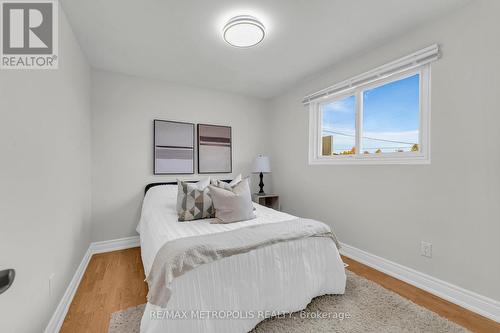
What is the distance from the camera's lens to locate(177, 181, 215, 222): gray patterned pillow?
2115mm

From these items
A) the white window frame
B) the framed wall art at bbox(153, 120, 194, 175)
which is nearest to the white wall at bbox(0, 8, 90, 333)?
the framed wall art at bbox(153, 120, 194, 175)

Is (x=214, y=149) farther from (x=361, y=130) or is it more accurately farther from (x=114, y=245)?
(x=361, y=130)

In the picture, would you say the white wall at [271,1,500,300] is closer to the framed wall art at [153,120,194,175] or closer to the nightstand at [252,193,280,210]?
the nightstand at [252,193,280,210]

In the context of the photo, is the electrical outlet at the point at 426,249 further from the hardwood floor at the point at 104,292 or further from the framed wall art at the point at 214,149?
the framed wall art at the point at 214,149

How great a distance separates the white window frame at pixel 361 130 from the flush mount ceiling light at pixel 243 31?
4.53 feet

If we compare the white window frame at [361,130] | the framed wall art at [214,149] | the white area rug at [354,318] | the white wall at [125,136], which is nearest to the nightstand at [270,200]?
the framed wall art at [214,149]

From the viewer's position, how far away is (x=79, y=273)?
2.21 m

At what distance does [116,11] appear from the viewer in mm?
1826

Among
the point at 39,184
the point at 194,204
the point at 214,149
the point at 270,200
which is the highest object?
the point at 214,149

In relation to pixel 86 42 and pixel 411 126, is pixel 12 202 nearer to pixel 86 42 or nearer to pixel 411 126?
pixel 86 42

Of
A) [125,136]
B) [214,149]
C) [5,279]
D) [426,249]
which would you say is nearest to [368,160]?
[426,249]

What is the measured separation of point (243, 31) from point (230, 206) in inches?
62.7

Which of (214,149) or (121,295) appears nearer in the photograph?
(121,295)

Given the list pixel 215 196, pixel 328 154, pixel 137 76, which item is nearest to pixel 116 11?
pixel 137 76
